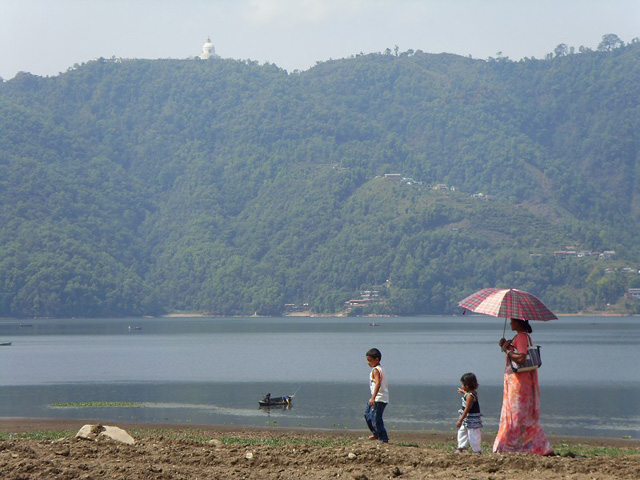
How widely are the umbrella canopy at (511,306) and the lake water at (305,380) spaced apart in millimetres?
14510

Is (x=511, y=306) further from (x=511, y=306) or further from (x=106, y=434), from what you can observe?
(x=106, y=434)

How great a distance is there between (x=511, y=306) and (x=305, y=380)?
40.2 m

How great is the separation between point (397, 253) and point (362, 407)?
506 feet

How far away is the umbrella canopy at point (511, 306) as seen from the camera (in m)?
15.8

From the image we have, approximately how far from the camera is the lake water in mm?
35156

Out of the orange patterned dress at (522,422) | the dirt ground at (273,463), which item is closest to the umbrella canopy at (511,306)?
the orange patterned dress at (522,422)

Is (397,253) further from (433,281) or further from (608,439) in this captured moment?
(608,439)

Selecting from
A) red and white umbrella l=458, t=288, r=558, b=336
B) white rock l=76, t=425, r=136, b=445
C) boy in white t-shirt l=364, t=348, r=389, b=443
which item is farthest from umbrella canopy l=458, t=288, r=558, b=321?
white rock l=76, t=425, r=136, b=445

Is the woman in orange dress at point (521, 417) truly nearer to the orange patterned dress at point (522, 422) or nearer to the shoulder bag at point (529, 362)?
the orange patterned dress at point (522, 422)

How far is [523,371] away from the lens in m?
15.8

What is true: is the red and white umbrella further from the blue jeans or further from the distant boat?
the distant boat

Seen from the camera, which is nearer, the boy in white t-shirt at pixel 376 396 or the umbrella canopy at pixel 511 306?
the umbrella canopy at pixel 511 306

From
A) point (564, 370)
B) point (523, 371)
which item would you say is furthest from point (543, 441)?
point (564, 370)

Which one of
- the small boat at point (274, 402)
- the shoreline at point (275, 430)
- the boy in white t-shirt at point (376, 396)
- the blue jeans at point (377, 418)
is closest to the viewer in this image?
the boy in white t-shirt at point (376, 396)
